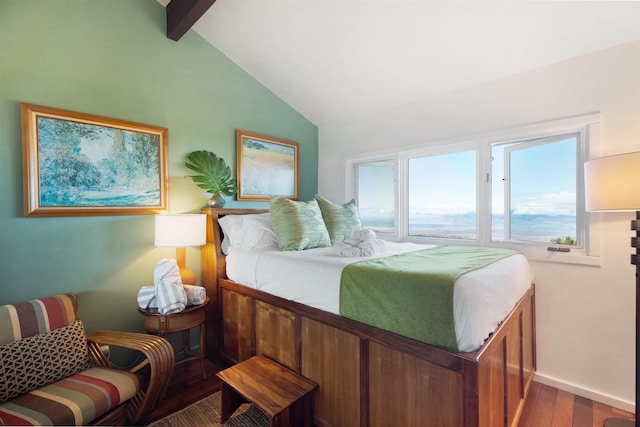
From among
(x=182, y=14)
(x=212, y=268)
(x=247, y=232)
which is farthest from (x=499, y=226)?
(x=182, y=14)

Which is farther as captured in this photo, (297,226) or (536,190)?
(536,190)

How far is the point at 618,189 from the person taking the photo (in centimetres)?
154

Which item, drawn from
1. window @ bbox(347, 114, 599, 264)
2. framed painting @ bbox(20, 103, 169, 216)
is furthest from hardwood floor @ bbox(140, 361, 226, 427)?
window @ bbox(347, 114, 599, 264)

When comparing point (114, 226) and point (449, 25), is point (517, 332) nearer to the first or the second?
point (449, 25)

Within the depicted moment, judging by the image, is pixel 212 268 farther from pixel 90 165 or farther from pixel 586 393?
pixel 586 393

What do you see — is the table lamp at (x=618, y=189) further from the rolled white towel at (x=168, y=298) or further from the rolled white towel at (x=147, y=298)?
the rolled white towel at (x=147, y=298)

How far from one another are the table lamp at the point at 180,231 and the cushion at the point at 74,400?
82 centimetres

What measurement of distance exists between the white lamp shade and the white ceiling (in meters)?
1.76

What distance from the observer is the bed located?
1151 mm

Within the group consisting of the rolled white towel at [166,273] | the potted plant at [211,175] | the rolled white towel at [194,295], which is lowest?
the rolled white towel at [194,295]

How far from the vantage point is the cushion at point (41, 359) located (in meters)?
1.37

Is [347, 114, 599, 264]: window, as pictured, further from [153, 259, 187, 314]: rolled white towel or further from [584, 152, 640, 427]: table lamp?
[153, 259, 187, 314]: rolled white towel

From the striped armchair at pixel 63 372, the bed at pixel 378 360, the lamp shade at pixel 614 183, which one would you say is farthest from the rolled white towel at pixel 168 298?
the lamp shade at pixel 614 183

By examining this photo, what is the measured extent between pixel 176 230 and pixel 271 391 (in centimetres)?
130
